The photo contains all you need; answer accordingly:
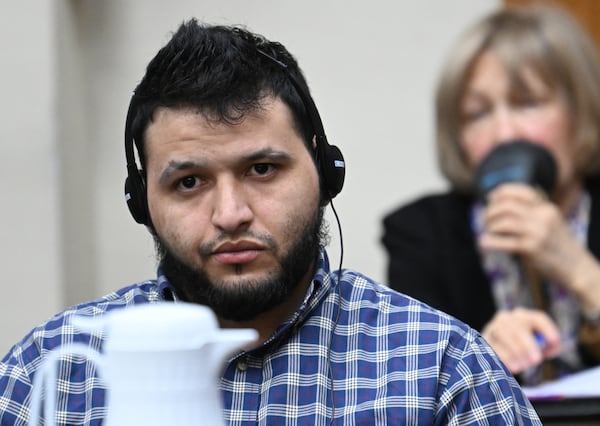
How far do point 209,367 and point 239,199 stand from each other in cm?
37

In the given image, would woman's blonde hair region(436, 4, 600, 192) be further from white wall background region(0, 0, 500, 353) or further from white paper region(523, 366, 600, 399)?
white paper region(523, 366, 600, 399)

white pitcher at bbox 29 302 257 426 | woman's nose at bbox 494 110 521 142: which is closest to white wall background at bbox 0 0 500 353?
woman's nose at bbox 494 110 521 142

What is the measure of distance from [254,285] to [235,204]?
0.09 m

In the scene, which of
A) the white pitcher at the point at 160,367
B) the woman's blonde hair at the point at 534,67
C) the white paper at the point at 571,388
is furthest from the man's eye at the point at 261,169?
the woman's blonde hair at the point at 534,67

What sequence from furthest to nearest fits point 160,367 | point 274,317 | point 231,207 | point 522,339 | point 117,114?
point 117,114
point 522,339
point 274,317
point 231,207
point 160,367

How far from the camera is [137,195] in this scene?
1.19m

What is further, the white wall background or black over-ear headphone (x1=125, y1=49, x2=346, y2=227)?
the white wall background

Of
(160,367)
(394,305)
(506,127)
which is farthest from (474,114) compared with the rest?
(160,367)

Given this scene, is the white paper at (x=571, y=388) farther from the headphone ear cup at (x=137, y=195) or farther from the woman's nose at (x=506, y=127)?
the headphone ear cup at (x=137, y=195)

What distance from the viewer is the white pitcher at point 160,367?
685 millimetres

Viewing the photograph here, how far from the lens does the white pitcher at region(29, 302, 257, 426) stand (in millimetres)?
685

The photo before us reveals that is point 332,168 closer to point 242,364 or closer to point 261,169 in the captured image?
point 261,169

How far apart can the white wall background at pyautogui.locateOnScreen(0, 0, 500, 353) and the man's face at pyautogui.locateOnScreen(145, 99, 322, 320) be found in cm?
126

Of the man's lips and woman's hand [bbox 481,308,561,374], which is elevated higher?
the man's lips
